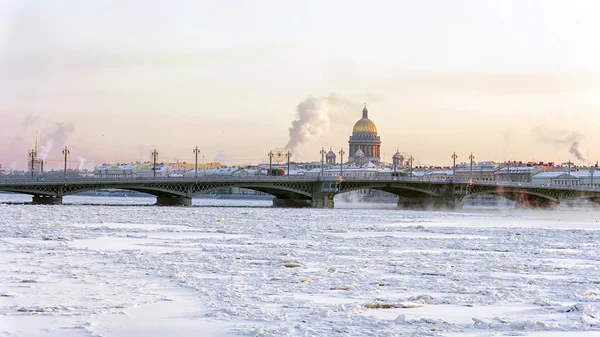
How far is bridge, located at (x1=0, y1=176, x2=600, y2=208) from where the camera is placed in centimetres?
6919

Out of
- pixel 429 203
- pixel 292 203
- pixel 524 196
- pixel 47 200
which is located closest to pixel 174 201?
pixel 47 200

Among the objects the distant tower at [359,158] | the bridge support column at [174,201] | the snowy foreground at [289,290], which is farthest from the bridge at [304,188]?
the distant tower at [359,158]

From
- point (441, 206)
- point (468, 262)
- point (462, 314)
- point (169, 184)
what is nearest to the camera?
point (462, 314)

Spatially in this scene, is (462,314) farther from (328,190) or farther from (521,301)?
(328,190)

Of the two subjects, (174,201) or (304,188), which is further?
(304,188)

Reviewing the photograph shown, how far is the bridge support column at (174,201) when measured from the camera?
2891 inches

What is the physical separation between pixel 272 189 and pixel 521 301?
6457cm

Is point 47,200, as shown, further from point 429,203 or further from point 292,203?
point 429,203

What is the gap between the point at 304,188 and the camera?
8112 centimetres

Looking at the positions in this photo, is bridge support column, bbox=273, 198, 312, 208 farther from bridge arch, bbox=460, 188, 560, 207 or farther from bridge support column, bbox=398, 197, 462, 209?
bridge arch, bbox=460, 188, 560, 207

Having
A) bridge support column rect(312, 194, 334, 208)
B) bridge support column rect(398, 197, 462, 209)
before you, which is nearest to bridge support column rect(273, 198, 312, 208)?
bridge support column rect(312, 194, 334, 208)

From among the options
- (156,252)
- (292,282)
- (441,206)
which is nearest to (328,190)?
(441,206)

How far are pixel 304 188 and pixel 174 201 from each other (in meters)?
11.6

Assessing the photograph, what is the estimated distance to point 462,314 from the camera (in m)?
12.2
